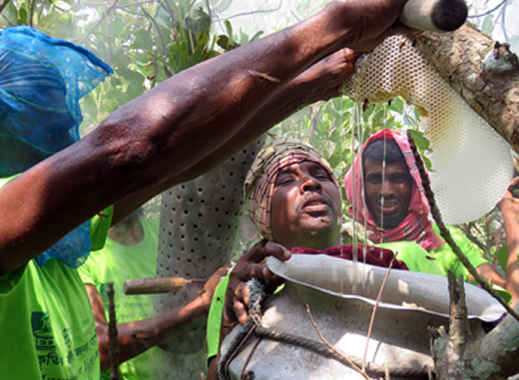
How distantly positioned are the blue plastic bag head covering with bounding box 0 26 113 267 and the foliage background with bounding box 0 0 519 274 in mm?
882

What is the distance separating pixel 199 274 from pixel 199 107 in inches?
59.6

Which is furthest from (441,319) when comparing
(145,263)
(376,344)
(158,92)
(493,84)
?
(145,263)

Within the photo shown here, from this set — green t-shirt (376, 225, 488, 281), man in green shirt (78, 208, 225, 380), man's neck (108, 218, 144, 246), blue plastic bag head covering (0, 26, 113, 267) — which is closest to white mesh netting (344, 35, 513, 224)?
green t-shirt (376, 225, 488, 281)

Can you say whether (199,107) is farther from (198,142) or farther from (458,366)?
(458,366)

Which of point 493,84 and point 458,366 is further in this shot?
point 493,84

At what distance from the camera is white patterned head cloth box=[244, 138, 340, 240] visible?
2.14 m

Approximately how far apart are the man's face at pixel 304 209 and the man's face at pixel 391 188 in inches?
42.0

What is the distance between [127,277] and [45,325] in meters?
1.69

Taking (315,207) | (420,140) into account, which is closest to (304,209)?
(315,207)

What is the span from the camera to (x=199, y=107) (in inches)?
33.7

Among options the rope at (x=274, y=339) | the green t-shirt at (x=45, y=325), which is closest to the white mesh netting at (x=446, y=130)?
the rope at (x=274, y=339)

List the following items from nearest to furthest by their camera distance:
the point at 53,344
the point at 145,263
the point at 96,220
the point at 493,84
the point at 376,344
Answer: the point at 493,84
the point at 376,344
the point at 53,344
the point at 96,220
the point at 145,263

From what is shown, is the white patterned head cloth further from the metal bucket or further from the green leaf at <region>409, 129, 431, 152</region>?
the green leaf at <region>409, 129, 431, 152</region>

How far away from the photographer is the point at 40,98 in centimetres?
121
